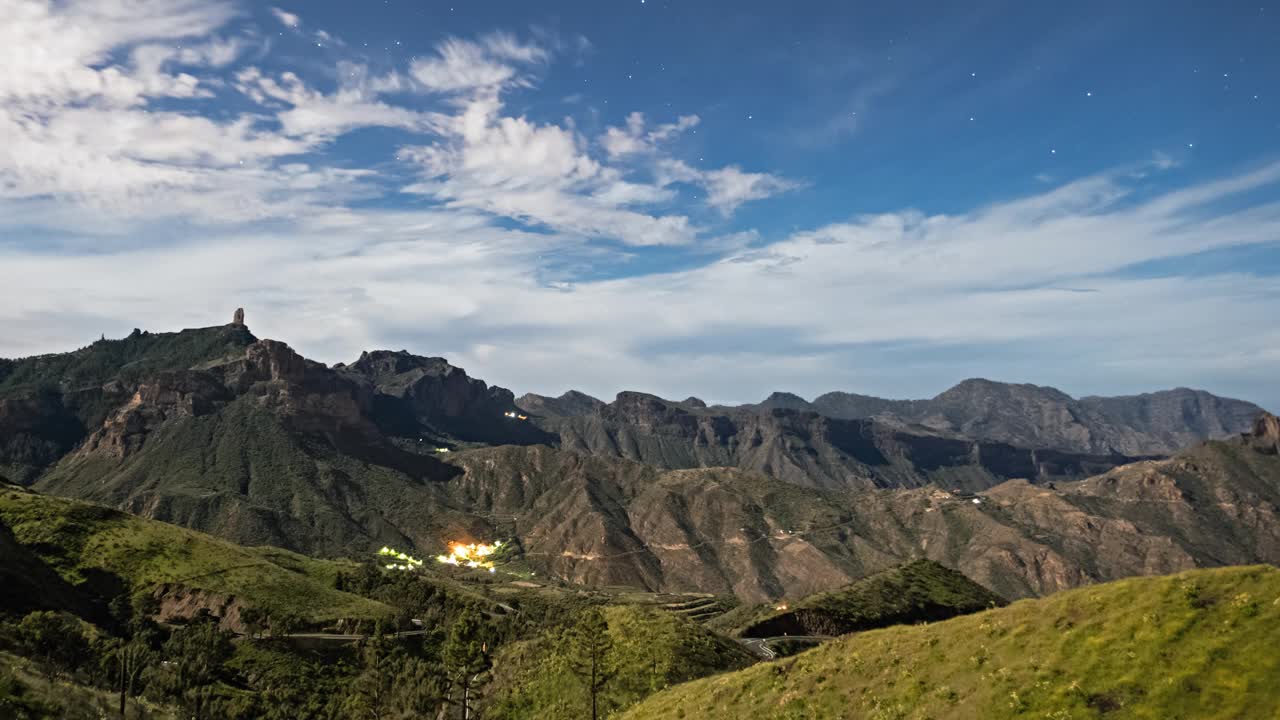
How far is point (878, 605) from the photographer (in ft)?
478

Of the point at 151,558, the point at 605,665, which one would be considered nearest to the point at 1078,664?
the point at 605,665

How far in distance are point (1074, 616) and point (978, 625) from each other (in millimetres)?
6514

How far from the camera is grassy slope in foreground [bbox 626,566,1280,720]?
2952 cm

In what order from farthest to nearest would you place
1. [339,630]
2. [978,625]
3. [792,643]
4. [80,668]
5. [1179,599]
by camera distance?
1. [339,630]
2. [792,643]
3. [80,668]
4. [978,625]
5. [1179,599]

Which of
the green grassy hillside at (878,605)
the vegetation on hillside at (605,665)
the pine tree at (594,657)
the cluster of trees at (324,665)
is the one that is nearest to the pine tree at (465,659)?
the cluster of trees at (324,665)

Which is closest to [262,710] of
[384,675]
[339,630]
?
[384,675]

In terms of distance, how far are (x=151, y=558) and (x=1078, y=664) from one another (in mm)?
169230

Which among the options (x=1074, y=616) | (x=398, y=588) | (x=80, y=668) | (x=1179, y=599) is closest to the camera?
(x=1179, y=599)

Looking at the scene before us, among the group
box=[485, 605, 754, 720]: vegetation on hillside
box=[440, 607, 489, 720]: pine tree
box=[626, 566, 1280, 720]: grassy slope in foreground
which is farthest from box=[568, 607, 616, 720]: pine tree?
box=[626, 566, 1280, 720]: grassy slope in foreground

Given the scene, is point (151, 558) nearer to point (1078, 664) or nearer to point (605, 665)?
point (605, 665)

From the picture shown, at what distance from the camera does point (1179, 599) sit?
34719mm

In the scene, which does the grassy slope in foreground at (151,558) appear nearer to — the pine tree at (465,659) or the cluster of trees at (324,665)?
the cluster of trees at (324,665)

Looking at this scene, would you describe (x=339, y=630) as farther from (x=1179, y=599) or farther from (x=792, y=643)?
(x=1179, y=599)

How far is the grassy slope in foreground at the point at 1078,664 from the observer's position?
2952 cm
